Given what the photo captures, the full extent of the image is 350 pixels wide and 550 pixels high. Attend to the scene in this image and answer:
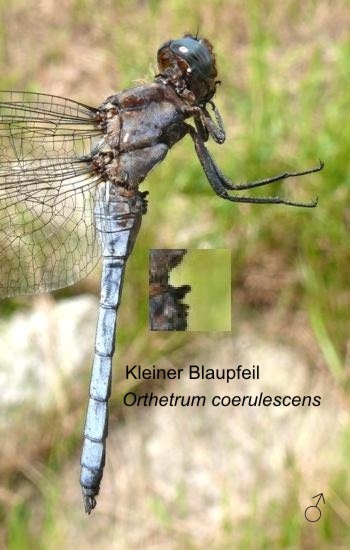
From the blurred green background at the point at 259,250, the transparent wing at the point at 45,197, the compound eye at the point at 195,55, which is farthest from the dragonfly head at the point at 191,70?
the blurred green background at the point at 259,250

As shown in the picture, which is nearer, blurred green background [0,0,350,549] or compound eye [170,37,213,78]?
compound eye [170,37,213,78]

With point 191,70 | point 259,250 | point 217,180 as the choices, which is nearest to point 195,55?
point 191,70

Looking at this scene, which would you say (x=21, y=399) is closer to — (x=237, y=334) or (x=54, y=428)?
(x=54, y=428)

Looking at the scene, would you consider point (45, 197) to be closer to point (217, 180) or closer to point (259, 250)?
point (217, 180)

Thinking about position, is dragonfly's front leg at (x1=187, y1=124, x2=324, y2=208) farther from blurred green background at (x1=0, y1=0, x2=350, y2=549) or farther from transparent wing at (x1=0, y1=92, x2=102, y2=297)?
blurred green background at (x1=0, y1=0, x2=350, y2=549)

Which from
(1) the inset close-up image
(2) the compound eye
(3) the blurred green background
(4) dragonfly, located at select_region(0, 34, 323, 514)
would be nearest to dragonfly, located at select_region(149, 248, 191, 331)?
(1) the inset close-up image

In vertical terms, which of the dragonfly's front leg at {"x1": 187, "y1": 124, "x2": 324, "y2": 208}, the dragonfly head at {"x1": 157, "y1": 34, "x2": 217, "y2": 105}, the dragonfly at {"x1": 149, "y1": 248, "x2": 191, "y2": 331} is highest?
the dragonfly head at {"x1": 157, "y1": 34, "x2": 217, "y2": 105}
